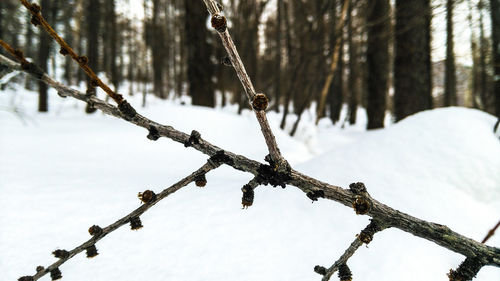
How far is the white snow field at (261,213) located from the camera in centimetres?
91

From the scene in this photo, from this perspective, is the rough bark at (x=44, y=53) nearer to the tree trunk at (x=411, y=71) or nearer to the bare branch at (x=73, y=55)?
the bare branch at (x=73, y=55)

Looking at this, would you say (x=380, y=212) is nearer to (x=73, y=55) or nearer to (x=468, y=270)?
(x=468, y=270)

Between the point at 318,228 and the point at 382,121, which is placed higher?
the point at 382,121

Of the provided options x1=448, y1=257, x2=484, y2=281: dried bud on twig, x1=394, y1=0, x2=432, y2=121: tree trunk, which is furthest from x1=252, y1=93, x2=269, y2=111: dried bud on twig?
x1=394, y1=0, x2=432, y2=121: tree trunk

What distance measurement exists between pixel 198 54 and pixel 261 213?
19.7 feet

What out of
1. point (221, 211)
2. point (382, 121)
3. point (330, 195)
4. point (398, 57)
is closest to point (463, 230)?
point (330, 195)

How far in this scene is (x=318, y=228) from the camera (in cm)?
110

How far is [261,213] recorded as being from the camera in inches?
47.0

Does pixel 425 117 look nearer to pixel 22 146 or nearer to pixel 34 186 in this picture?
pixel 34 186

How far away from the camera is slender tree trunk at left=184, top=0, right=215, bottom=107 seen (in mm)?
6363

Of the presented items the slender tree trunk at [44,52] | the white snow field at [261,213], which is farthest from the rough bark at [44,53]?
the white snow field at [261,213]


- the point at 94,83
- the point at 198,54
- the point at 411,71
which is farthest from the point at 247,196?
the point at 198,54

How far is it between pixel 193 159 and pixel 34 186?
1.33m

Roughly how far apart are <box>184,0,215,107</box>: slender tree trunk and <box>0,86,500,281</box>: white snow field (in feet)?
15.3
